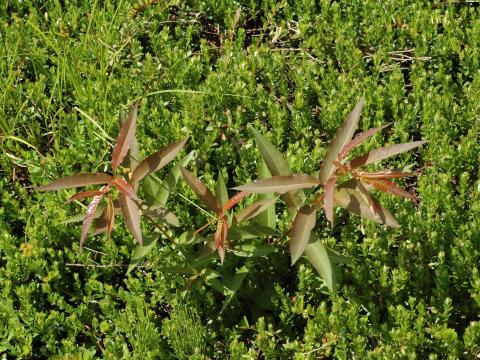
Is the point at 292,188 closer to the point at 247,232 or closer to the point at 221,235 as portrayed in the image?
the point at 221,235

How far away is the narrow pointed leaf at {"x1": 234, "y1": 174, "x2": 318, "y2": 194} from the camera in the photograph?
9.77ft

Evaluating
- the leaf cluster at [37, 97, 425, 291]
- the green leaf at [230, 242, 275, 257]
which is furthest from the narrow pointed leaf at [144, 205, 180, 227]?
the green leaf at [230, 242, 275, 257]

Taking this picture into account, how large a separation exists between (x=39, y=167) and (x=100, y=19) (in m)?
1.25

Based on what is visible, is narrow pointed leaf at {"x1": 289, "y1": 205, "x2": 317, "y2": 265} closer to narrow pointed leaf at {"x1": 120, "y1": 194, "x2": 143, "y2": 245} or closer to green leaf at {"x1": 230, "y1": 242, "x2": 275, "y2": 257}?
green leaf at {"x1": 230, "y1": 242, "x2": 275, "y2": 257}

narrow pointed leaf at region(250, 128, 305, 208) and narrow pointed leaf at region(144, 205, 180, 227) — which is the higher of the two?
narrow pointed leaf at region(250, 128, 305, 208)

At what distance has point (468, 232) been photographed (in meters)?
3.72

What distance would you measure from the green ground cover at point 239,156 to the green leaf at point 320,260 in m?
0.43

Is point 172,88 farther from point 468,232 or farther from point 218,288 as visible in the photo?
point 468,232

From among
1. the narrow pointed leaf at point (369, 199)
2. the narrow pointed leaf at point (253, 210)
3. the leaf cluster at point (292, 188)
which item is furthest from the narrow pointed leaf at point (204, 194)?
the narrow pointed leaf at point (369, 199)

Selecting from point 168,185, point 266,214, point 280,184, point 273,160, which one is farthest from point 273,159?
point 168,185

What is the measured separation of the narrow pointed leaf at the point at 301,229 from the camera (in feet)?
9.80

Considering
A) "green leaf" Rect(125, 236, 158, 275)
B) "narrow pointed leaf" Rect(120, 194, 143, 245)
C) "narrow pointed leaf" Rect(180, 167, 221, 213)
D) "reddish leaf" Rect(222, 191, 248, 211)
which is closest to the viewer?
"narrow pointed leaf" Rect(120, 194, 143, 245)

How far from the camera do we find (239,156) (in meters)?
4.45

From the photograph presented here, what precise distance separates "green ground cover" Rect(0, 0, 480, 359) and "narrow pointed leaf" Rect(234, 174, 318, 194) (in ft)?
2.22
